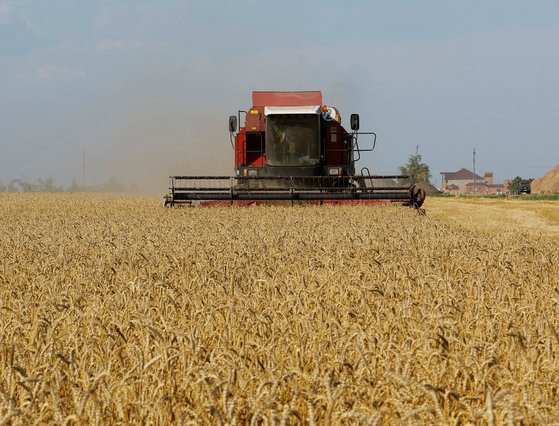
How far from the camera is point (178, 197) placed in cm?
1741

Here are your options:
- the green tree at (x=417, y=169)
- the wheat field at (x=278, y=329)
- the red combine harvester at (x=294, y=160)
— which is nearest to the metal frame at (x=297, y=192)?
the red combine harvester at (x=294, y=160)

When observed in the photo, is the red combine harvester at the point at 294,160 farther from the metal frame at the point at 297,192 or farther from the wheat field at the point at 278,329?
the wheat field at the point at 278,329

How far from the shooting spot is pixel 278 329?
3.99 metres

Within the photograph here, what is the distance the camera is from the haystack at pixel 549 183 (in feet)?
362

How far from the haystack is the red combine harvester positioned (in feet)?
317

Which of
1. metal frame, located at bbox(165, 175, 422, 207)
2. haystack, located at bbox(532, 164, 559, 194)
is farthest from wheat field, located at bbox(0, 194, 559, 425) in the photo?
haystack, located at bbox(532, 164, 559, 194)

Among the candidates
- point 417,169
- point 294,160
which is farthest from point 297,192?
point 417,169

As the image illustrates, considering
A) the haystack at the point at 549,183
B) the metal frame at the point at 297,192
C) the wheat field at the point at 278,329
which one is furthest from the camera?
the haystack at the point at 549,183

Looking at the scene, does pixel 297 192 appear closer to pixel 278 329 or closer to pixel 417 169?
pixel 278 329

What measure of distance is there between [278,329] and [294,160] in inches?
572

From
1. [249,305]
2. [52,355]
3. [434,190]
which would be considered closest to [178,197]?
[249,305]

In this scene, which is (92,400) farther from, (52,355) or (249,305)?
(249,305)

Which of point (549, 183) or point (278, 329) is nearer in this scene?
point (278, 329)

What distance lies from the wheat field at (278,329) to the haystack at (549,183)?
106537 millimetres
